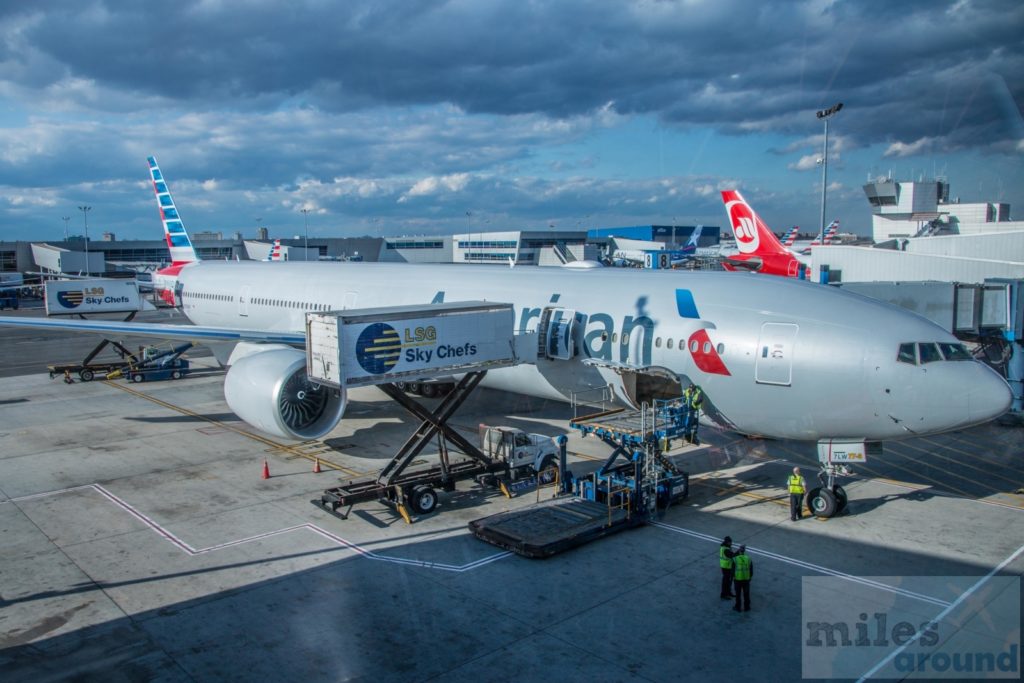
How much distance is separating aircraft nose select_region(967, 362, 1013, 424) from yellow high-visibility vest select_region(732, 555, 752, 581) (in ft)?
17.6

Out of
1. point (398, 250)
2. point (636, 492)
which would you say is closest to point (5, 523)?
point (636, 492)

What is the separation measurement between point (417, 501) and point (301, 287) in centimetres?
1412

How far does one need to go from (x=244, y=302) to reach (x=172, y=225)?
1257 cm

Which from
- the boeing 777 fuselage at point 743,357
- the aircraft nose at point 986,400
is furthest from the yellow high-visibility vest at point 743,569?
the aircraft nose at point 986,400

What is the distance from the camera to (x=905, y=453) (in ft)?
64.7

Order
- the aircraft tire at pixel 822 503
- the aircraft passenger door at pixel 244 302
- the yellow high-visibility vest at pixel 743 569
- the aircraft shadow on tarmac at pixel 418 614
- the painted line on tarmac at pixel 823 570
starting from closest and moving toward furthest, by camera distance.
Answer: the aircraft shadow on tarmac at pixel 418 614 < the yellow high-visibility vest at pixel 743 569 < the painted line on tarmac at pixel 823 570 < the aircraft tire at pixel 822 503 < the aircraft passenger door at pixel 244 302

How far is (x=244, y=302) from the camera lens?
28.8m

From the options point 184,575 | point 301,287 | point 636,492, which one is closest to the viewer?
point 184,575

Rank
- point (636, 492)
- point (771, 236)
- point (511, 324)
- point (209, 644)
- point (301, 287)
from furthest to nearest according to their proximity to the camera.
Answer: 1. point (771, 236)
2. point (301, 287)
3. point (511, 324)
4. point (636, 492)
5. point (209, 644)

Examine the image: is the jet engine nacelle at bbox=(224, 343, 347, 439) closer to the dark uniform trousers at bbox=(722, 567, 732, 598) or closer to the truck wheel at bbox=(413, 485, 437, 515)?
the truck wheel at bbox=(413, 485, 437, 515)

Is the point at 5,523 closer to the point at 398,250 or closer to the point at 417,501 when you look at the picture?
the point at 417,501

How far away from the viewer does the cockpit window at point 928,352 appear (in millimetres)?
13250

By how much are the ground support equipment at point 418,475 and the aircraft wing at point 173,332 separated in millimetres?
6209

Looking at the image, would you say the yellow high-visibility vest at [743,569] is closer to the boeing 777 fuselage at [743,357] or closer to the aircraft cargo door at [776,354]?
the boeing 777 fuselage at [743,357]
